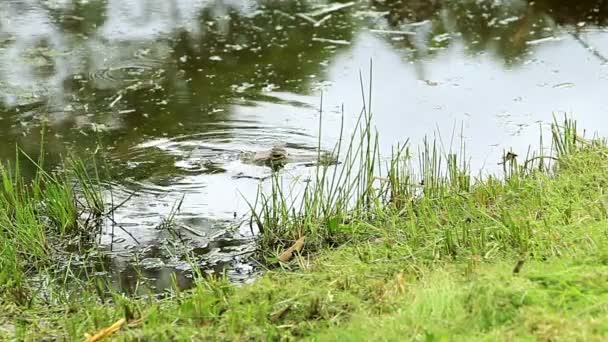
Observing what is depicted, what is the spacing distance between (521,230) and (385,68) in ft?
9.58

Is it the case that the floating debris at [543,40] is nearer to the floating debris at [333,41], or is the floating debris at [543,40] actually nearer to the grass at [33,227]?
the floating debris at [333,41]

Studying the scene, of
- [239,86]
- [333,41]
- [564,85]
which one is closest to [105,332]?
[239,86]

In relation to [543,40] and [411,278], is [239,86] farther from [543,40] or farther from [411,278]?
[411,278]

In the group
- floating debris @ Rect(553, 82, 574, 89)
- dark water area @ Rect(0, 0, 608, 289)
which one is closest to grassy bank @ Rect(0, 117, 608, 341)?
dark water area @ Rect(0, 0, 608, 289)

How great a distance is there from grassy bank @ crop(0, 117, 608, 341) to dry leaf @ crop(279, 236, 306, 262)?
0.04m

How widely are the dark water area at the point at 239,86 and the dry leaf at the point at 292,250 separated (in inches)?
6.3

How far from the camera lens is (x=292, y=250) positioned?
3445 millimetres

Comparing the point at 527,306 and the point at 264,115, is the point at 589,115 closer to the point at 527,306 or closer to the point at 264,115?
the point at 264,115

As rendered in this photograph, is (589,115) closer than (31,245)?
No

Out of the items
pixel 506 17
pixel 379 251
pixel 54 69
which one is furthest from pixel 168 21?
pixel 379 251

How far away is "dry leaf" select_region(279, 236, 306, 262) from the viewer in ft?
11.2

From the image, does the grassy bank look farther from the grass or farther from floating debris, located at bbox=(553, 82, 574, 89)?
floating debris, located at bbox=(553, 82, 574, 89)

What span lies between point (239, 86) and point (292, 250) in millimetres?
2268

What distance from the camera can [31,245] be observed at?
3.42 m
